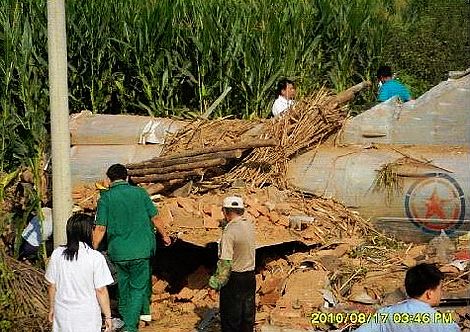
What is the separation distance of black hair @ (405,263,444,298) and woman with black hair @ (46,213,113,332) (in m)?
2.49

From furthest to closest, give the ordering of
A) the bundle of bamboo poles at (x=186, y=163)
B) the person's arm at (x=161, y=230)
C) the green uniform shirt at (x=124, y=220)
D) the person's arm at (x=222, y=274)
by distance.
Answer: the bundle of bamboo poles at (x=186, y=163) → the person's arm at (x=161, y=230) → the green uniform shirt at (x=124, y=220) → the person's arm at (x=222, y=274)

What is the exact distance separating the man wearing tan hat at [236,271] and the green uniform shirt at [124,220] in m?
1.33

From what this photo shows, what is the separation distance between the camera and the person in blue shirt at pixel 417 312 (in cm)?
452

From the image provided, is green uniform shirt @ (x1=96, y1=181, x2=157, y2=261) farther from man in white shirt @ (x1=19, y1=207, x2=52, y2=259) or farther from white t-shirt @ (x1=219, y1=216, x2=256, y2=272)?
man in white shirt @ (x1=19, y1=207, x2=52, y2=259)

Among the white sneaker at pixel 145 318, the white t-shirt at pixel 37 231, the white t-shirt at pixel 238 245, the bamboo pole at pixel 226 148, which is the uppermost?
the bamboo pole at pixel 226 148

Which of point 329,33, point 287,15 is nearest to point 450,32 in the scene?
point 329,33

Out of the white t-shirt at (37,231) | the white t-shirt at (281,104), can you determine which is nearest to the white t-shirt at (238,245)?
the white t-shirt at (37,231)

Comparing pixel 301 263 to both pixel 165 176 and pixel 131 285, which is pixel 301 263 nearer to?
pixel 131 285

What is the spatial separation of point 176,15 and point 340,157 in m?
5.28

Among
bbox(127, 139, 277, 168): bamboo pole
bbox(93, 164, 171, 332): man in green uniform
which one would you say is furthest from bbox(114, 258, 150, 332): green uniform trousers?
bbox(127, 139, 277, 168): bamboo pole

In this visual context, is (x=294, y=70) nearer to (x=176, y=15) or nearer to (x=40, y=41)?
(x=176, y=15)

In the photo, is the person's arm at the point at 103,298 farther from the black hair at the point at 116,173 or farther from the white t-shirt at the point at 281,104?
the white t-shirt at the point at 281,104

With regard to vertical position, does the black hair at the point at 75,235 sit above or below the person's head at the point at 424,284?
above

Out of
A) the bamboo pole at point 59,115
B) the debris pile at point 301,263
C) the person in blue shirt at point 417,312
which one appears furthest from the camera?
the debris pile at point 301,263
